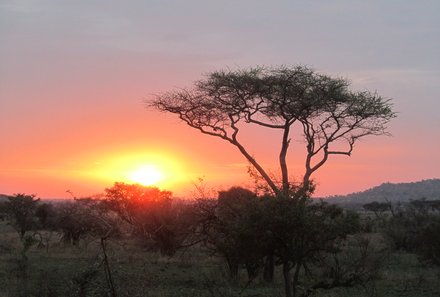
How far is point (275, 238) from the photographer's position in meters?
11.3

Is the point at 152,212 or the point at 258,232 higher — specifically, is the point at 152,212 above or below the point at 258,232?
above

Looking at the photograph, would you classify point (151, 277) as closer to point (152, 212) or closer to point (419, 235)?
point (152, 212)

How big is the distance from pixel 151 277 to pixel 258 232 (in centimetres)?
855

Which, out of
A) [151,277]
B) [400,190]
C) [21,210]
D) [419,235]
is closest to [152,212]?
[151,277]

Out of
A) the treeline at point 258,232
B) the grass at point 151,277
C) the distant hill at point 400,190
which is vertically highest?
the distant hill at point 400,190

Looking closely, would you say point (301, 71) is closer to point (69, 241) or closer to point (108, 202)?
point (108, 202)

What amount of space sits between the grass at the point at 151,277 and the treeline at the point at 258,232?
502 millimetres

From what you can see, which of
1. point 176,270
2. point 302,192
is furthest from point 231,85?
point 302,192

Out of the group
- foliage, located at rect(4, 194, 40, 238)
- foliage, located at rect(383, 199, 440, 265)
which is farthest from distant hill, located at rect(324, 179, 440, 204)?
foliage, located at rect(383, 199, 440, 265)

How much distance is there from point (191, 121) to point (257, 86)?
3.36m

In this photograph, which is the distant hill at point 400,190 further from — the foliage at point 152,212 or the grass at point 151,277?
the grass at point 151,277

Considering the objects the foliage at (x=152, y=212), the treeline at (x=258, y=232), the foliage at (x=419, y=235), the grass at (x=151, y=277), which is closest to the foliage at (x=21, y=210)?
the treeline at (x=258, y=232)

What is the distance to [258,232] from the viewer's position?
37.1ft

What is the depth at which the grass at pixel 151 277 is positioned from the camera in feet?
42.1
